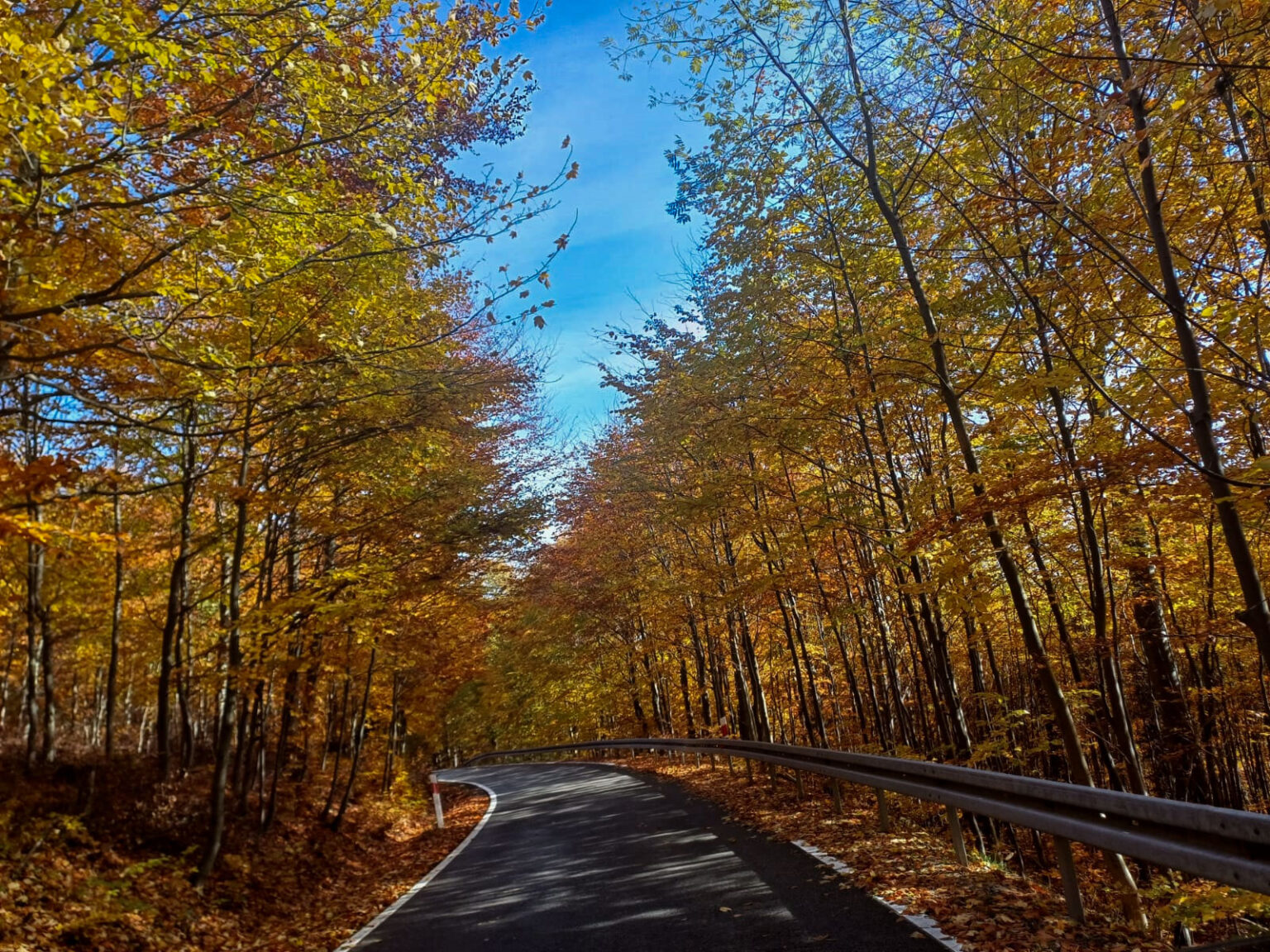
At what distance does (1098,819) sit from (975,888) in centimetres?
141

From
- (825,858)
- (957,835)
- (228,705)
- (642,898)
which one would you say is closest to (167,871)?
(228,705)

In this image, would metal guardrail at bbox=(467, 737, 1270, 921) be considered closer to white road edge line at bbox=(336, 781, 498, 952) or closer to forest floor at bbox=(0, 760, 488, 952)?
white road edge line at bbox=(336, 781, 498, 952)

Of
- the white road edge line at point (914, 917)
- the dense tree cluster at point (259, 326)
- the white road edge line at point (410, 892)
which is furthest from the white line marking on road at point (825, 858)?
the dense tree cluster at point (259, 326)

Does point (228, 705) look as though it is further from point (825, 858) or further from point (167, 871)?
point (825, 858)

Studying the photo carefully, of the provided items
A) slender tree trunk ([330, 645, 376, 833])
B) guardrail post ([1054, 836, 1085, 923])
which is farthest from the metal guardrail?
slender tree trunk ([330, 645, 376, 833])

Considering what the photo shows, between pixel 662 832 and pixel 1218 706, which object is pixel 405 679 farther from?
pixel 1218 706

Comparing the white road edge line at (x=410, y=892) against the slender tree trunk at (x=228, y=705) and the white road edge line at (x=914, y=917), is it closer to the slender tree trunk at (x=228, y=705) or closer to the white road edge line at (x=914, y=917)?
the slender tree trunk at (x=228, y=705)

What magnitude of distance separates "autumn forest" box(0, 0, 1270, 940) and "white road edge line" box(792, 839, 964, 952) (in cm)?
212

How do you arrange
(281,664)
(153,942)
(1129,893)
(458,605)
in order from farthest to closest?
1. (458,605)
2. (281,664)
3. (153,942)
4. (1129,893)

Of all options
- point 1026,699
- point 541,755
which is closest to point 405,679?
point 1026,699

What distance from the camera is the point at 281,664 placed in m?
9.72

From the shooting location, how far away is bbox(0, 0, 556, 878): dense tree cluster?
4.67 m

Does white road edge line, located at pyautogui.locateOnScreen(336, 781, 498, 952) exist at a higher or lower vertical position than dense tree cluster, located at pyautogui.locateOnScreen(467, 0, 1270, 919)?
lower

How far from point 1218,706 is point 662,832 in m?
8.95
